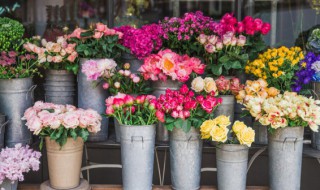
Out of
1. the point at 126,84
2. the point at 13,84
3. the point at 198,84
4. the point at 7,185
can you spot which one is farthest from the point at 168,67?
the point at 7,185

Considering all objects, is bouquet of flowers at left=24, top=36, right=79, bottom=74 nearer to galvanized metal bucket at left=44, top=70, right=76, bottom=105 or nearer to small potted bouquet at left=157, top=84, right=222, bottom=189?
galvanized metal bucket at left=44, top=70, right=76, bottom=105

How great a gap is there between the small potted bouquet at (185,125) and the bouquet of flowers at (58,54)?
0.57m

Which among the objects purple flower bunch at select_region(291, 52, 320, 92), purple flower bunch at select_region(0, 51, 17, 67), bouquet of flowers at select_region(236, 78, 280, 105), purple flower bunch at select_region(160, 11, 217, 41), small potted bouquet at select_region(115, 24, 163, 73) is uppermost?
purple flower bunch at select_region(160, 11, 217, 41)

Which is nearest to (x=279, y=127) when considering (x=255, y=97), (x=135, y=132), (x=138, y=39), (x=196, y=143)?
(x=255, y=97)

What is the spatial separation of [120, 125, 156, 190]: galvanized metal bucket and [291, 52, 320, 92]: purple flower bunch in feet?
2.63

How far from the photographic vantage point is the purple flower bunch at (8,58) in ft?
7.36

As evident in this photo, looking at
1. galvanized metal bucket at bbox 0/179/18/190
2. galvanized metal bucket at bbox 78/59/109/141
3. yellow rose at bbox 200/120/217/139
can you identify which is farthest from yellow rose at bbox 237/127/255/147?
galvanized metal bucket at bbox 0/179/18/190

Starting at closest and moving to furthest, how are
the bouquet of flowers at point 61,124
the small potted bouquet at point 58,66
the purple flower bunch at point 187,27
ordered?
the bouquet of flowers at point 61,124 → the small potted bouquet at point 58,66 → the purple flower bunch at point 187,27

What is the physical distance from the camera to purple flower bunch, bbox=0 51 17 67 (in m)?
2.24

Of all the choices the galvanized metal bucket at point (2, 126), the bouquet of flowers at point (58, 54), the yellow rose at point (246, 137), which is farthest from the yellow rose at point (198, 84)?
the galvanized metal bucket at point (2, 126)

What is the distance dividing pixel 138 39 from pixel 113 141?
0.52 m

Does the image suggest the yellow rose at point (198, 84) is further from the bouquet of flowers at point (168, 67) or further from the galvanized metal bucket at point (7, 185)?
the galvanized metal bucket at point (7, 185)

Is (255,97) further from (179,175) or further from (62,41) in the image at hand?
(62,41)

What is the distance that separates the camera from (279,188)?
2.07 m
